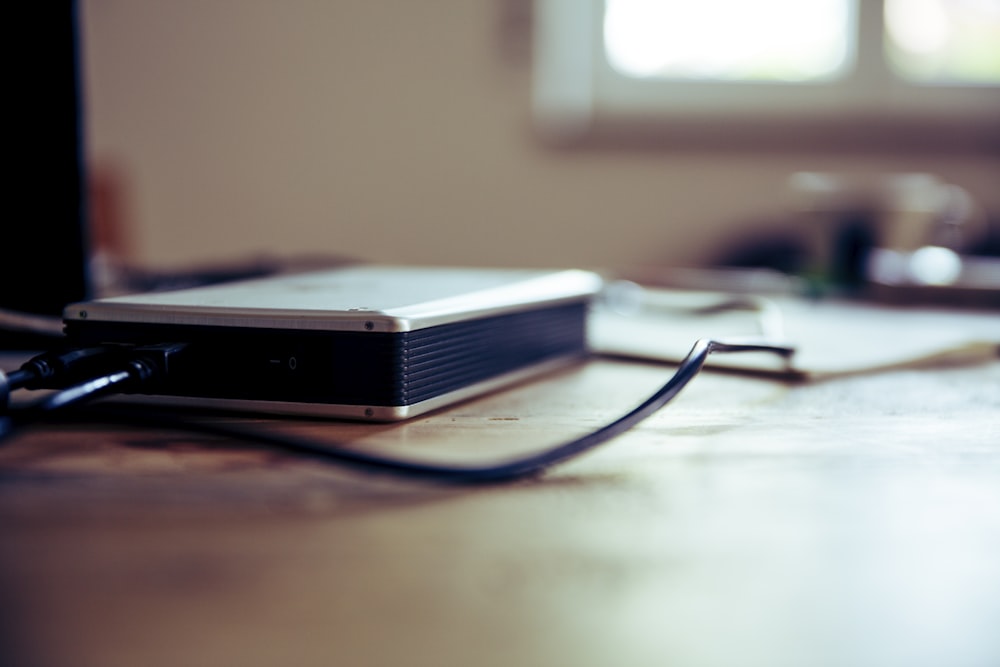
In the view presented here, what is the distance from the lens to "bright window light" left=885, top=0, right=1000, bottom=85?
230 cm

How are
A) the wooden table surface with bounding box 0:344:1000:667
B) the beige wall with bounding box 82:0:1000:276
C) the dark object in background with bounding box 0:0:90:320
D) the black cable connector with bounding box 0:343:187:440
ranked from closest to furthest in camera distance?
1. the wooden table surface with bounding box 0:344:1000:667
2. the black cable connector with bounding box 0:343:187:440
3. the dark object in background with bounding box 0:0:90:320
4. the beige wall with bounding box 82:0:1000:276

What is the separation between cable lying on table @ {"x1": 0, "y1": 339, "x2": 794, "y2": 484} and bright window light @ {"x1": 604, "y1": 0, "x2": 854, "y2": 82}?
1981 mm

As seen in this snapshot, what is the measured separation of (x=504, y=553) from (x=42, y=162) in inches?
16.9

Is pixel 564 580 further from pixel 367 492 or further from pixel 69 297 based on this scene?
pixel 69 297

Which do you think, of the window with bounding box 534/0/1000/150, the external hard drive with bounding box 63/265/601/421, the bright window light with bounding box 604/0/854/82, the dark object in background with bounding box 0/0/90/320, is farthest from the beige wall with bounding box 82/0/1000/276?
the external hard drive with bounding box 63/265/601/421

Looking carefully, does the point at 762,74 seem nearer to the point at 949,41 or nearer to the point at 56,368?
the point at 949,41

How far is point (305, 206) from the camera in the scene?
2.23m

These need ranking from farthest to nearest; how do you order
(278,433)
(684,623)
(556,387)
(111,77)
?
1. (111,77)
2. (556,387)
3. (278,433)
4. (684,623)

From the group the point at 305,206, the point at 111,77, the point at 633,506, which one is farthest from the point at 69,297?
the point at 111,77

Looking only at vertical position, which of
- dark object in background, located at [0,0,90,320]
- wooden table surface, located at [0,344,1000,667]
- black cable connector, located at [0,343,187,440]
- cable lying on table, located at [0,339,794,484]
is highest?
dark object in background, located at [0,0,90,320]

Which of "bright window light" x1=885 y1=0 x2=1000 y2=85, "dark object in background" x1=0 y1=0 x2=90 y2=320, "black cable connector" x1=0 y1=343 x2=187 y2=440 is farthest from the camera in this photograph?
"bright window light" x1=885 y1=0 x2=1000 y2=85

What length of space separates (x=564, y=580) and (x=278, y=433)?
0.56 feet

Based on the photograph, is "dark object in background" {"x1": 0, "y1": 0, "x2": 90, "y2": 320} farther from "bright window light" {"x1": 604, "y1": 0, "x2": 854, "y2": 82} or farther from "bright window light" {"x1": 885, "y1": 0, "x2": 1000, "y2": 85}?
"bright window light" {"x1": 885, "y1": 0, "x2": 1000, "y2": 85}

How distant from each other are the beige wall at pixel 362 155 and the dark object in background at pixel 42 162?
165cm
